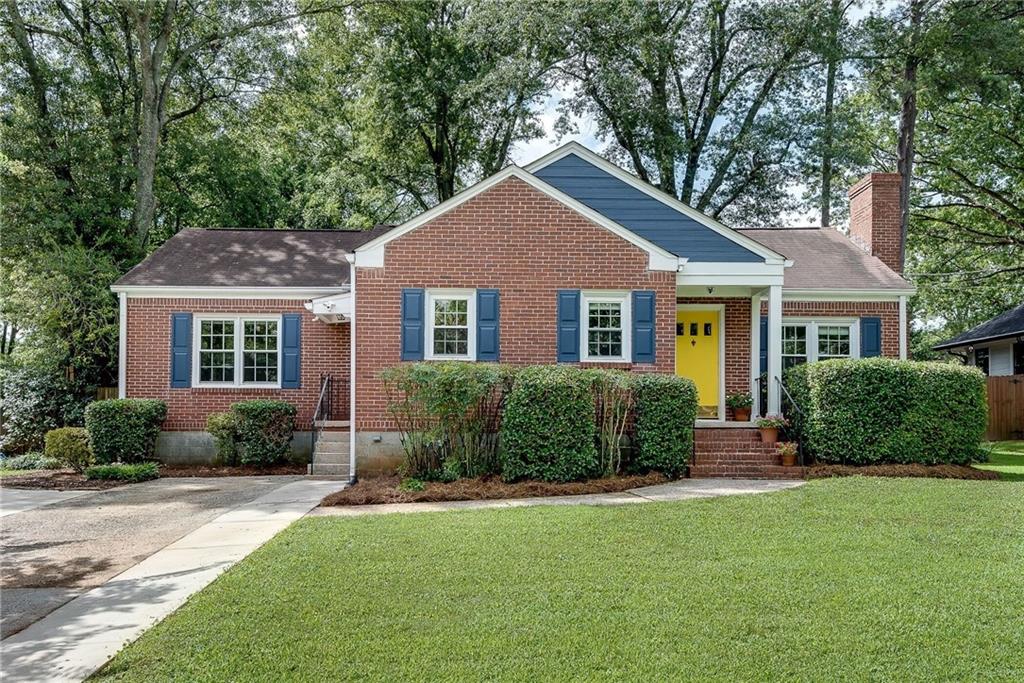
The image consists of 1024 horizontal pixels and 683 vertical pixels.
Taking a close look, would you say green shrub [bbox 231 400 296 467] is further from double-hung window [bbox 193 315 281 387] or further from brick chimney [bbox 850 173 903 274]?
brick chimney [bbox 850 173 903 274]

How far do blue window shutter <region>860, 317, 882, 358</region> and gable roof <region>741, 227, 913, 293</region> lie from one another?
731 mm

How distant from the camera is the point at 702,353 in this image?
13883 millimetres

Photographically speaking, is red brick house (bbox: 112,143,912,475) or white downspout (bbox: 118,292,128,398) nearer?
red brick house (bbox: 112,143,912,475)

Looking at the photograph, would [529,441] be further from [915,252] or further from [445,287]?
[915,252]

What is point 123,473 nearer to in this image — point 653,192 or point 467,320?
point 467,320

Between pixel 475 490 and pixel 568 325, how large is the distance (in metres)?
3.70

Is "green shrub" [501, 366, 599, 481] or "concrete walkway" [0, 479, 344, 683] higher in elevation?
"green shrub" [501, 366, 599, 481]

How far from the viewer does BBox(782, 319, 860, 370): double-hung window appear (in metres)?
14.1

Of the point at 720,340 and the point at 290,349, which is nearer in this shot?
the point at 290,349

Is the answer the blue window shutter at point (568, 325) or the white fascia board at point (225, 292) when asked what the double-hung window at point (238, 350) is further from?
the blue window shutter at point (568, 325)

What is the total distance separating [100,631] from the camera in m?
4.28

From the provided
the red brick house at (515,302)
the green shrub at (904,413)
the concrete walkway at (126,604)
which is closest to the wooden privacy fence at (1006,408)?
the red brick house at (515,302)

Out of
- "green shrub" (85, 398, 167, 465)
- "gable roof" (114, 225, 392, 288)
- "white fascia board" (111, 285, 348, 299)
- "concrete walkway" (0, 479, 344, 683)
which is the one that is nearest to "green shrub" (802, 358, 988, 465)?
"concrete walkway" (0, 479, 344, 683)

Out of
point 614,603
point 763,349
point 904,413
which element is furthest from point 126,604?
point 763,349
